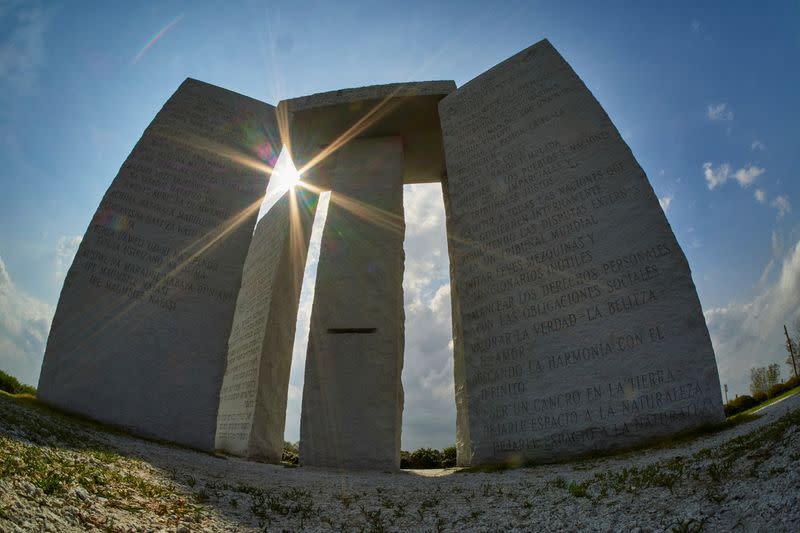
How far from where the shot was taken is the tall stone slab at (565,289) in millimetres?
5789

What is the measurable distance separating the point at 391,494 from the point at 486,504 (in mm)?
1141

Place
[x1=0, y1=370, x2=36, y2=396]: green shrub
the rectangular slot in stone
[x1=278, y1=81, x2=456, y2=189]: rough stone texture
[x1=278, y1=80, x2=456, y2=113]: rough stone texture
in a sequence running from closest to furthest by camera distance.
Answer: [x1=0, y1=370, x2=36, y2=396]: green shrub → the rectangular slot in stone → [x1=278, y1=80, x2=456, y2=113]: rough stone texture → [x1=278, y1=81, x2=456, y2=189]: rough stone texture

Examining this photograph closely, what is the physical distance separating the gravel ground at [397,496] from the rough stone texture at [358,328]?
412 centimetres

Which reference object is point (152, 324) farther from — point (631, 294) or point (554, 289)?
point (631, 294)

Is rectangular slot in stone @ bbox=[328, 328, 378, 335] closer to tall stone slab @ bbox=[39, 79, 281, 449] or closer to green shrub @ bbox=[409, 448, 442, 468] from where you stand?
tall stone slab @ bbox=[39, 79, 281, 449]

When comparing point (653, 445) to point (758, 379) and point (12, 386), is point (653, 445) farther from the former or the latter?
point (758, 379)

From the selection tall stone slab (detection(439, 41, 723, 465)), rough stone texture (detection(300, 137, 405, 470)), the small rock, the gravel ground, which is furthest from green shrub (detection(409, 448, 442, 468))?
the small rock

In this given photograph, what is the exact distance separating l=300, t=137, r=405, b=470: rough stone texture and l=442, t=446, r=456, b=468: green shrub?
2.81 meters

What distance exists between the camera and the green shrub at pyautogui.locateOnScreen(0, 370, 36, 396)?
758 cm

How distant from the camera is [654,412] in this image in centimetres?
560

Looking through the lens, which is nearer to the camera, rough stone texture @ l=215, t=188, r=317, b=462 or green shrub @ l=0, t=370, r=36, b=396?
green shrub @ l=0, t=370, r=36, b=396

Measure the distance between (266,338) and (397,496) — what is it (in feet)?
22.7

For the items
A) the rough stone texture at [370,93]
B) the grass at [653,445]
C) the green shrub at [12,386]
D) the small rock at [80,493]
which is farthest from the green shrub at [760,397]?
the green shrub at [12,386]

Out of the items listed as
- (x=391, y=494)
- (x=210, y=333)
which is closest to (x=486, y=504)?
(x=391, y=494)
